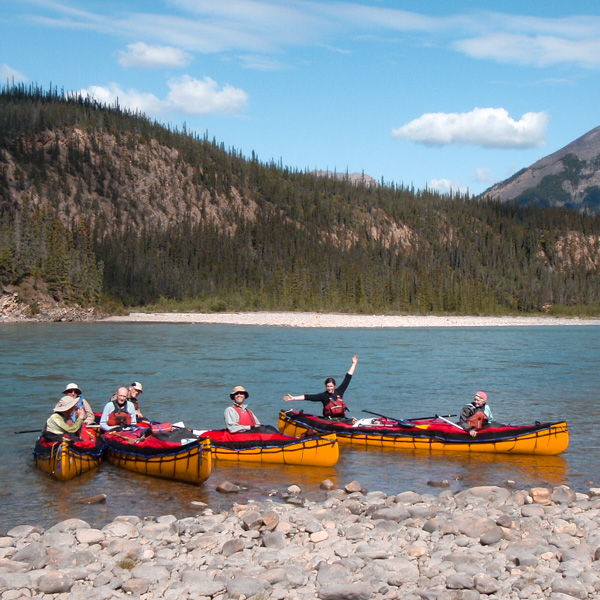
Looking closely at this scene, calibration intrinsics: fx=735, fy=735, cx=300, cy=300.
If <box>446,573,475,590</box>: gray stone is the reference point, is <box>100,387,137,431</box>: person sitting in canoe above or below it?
above

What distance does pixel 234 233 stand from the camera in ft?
494

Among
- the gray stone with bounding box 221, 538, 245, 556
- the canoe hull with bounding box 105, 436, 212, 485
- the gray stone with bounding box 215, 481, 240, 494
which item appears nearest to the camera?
the gray stone with bounding box 221, 538, 245, 556

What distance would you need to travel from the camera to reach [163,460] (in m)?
15.3

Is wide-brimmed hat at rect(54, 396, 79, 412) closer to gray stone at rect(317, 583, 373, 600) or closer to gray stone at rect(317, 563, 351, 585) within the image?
gray stone at rect(317, 563, 351, 585)

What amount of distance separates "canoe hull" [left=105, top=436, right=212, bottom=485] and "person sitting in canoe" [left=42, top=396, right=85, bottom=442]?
83cm

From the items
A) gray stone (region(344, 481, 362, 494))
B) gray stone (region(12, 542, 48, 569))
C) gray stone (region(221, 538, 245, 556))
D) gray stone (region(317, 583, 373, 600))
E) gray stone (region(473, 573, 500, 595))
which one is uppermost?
gray stone (region(473, 573, 500, 595))

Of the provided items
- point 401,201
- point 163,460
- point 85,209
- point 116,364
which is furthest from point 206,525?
point 401,201

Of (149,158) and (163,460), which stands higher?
(149,158)

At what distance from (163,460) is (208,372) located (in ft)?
66.3

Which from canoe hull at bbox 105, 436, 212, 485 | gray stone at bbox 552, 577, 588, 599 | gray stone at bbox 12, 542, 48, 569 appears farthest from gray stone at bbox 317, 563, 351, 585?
canoe hull at bbox 105, 436, 212, 485

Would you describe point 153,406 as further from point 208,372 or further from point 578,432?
point 578,432

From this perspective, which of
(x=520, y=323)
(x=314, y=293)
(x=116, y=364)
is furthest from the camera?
(x=314, y=293)

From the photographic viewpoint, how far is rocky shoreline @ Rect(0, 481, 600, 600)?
881 centimetres

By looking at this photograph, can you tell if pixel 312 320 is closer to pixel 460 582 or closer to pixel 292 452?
pixel 292 452
